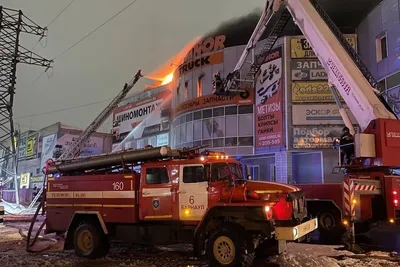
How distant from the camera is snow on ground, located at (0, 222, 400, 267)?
28.7ft

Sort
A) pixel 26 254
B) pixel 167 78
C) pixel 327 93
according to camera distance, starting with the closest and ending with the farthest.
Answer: pixel 26 254 → pixel 327 93 → pixel 167 78

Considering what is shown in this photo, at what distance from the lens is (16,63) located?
25500 mm

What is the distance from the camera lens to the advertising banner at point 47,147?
4481 centimetres

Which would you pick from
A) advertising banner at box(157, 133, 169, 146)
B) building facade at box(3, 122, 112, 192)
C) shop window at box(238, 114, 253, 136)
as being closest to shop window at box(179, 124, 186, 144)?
shop window at box(238, 114, 253, 136)

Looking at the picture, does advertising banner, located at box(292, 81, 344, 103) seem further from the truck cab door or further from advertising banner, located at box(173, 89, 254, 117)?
the truck cab door

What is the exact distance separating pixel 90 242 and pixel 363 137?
324 inches

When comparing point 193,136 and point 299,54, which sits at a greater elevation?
point 299,54

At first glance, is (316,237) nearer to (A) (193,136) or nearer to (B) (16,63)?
(A) (193,136)

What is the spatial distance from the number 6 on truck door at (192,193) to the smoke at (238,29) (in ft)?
66.7

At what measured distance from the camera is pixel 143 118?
41.3 m

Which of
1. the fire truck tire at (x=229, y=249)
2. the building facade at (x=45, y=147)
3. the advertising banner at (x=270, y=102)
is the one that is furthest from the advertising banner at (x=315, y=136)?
the building facade at (x=45, y=147)

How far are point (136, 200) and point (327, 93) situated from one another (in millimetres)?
17204

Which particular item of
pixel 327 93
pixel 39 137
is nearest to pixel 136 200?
pixel 327 93

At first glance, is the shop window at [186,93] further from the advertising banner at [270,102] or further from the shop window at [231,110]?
the advertising banner at [270,102]
